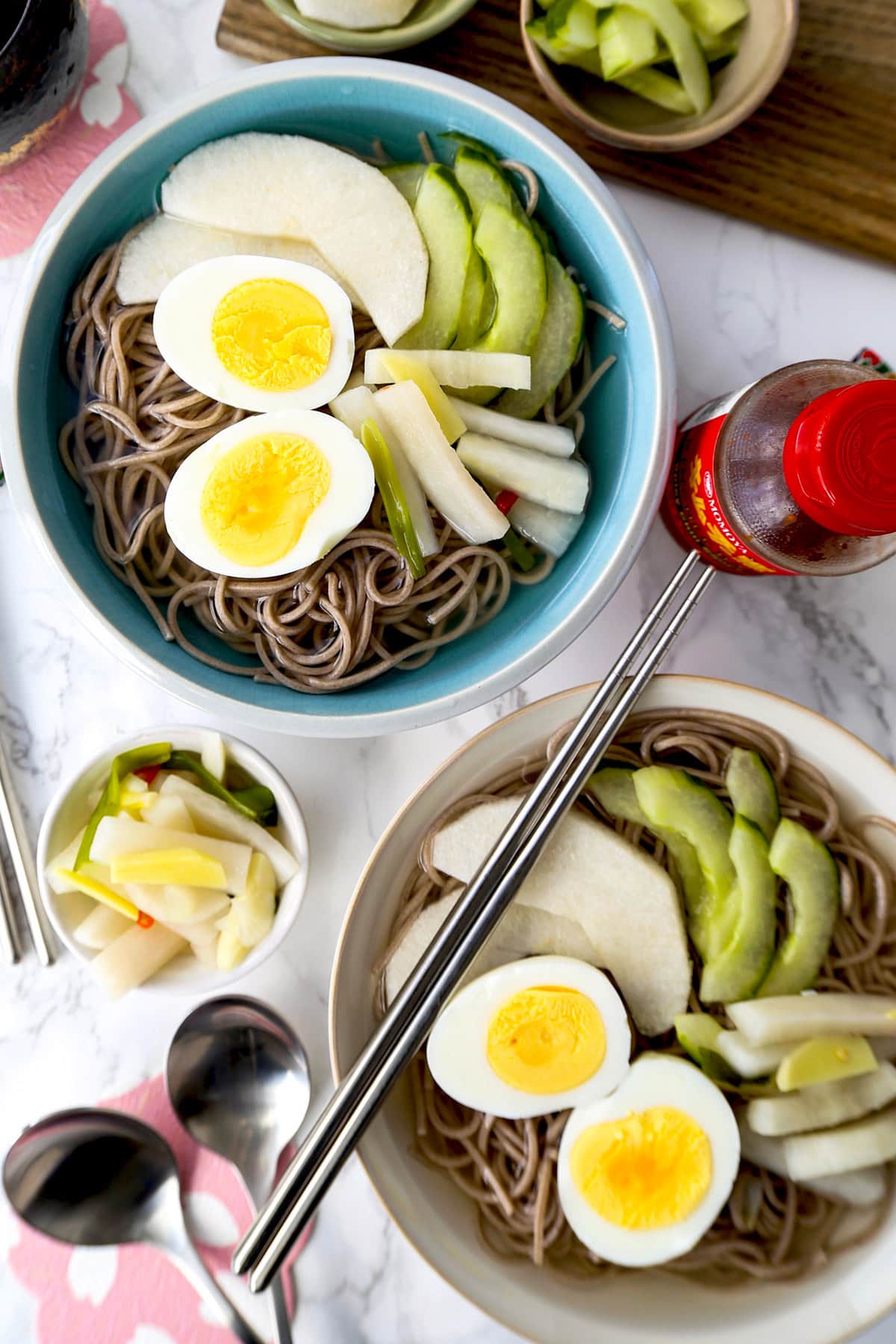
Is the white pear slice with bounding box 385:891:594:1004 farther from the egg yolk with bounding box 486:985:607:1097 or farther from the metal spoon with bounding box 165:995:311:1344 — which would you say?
the metal spoon with bounding box 165:995:311:1344

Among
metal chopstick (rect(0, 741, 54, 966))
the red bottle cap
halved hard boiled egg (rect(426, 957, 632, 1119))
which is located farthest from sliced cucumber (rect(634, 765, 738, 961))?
metal chopstick (rect(0, 741, 54, 966))

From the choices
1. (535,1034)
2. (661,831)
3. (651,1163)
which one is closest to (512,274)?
(661,831)

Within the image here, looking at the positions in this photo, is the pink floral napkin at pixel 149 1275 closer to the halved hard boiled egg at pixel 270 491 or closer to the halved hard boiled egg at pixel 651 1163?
the halved hard boiled egg at pixel 651 1163

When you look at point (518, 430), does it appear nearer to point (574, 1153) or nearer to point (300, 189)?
point (300, 189)

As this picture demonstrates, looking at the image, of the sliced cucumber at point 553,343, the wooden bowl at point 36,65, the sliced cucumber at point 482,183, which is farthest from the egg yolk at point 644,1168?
the wooden bowl at point 36,65

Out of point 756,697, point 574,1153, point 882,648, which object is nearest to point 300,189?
point 756,697
